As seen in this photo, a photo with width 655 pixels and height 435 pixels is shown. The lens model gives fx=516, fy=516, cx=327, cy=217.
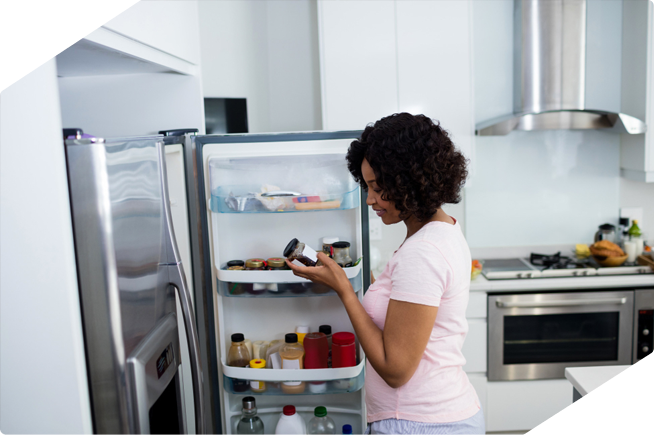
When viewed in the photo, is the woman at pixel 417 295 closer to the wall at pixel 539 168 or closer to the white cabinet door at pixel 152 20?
the white cabinet door at pixel 152 20

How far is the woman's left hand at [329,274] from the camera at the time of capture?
3.95 ft

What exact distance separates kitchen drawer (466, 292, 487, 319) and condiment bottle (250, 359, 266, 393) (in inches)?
46.0

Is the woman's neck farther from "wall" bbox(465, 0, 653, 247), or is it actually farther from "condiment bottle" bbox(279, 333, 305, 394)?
"wall" bbox(465, 0, 653, 247)

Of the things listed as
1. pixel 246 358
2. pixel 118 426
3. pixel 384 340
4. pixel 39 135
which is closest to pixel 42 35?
pixel 39 135

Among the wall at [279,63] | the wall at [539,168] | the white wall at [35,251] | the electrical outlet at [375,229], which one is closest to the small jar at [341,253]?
the white wall at [35,251]

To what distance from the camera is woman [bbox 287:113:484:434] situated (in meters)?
1.03

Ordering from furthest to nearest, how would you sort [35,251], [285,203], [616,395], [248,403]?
[248,403]
[285,203]
[616,395]
[35,251]

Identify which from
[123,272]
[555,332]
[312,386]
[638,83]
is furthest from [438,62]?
[123,272]

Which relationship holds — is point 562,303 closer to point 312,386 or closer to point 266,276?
point 312,386

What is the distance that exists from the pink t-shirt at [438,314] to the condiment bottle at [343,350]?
38 centimetres

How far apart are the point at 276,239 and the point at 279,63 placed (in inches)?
62.4

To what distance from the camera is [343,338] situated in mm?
1595

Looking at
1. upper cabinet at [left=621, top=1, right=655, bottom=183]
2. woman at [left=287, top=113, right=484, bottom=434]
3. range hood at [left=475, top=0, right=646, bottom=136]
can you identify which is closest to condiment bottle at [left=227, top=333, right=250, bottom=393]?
woman at [left=287, top=113, right=484, bottom=434]

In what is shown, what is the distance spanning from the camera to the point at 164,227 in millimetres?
1134
